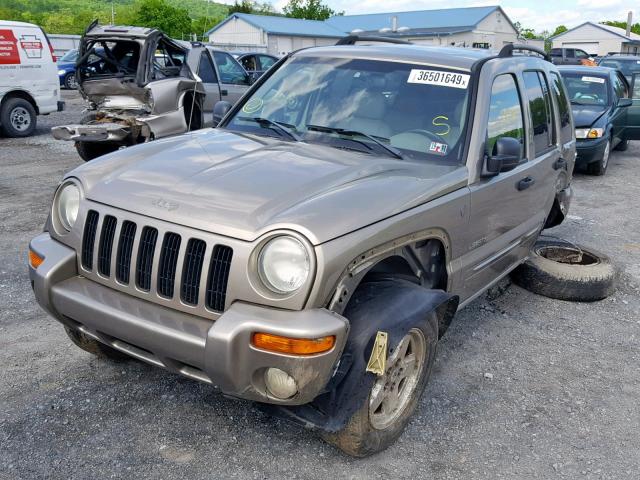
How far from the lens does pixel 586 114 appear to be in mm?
10789

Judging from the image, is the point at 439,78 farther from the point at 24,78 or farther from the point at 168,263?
the point at 24,78

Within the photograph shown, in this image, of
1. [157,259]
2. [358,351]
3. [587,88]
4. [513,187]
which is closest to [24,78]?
[587,88]

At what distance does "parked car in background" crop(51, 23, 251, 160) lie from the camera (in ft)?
31.3

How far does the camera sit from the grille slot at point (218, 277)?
105 inches

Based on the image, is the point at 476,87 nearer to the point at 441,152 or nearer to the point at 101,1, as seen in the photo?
the point at 441,152

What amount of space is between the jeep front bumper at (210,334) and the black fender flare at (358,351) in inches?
4.6

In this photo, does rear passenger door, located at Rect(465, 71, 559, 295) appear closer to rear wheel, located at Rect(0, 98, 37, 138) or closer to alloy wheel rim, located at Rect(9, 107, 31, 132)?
rear wheel, located at Rect(0, 98, 37, 138)

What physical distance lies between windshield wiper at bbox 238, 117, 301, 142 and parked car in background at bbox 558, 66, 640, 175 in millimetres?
7674

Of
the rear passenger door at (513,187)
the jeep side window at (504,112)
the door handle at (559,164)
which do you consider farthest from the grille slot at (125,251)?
the door handle at (559,164)

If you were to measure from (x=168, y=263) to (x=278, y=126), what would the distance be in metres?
1.54

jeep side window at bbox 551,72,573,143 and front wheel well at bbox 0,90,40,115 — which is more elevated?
jeep side window at bbox 551,72,573,143

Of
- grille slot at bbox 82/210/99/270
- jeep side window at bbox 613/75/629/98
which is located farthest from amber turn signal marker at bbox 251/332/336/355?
jeep side window at bbox 613/75/629/98

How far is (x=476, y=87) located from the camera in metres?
3.85

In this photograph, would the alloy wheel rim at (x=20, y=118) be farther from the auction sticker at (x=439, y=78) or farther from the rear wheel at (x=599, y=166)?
the auction sticker at (x=439, y=78)
